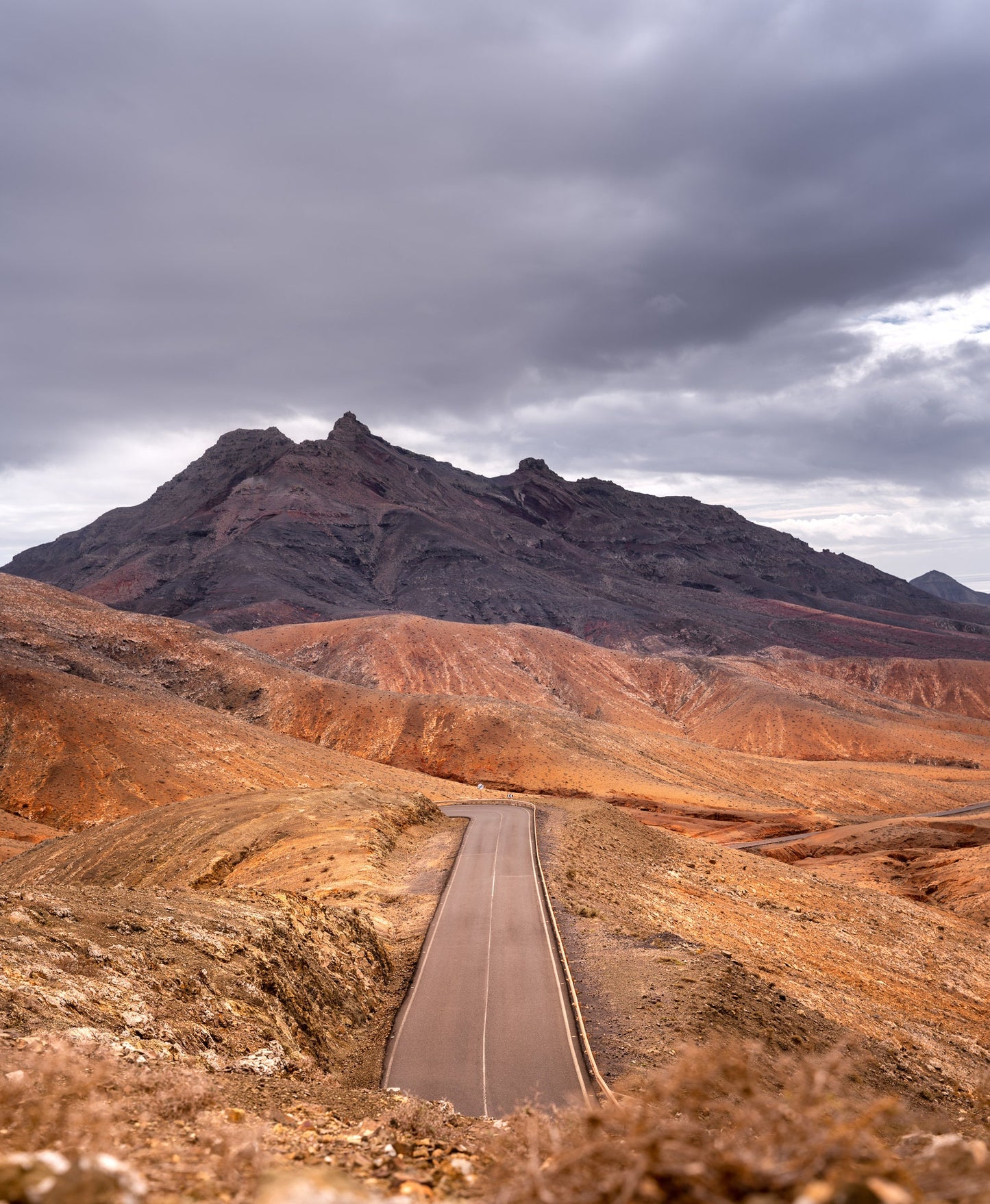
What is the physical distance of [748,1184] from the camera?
3.32 metres

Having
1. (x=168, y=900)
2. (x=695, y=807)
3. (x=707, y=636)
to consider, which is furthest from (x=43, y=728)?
(x=707, y=636)

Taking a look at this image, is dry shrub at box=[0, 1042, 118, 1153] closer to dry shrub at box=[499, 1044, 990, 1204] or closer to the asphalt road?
dry shrub at box=[499, 1044, 990, 1204]

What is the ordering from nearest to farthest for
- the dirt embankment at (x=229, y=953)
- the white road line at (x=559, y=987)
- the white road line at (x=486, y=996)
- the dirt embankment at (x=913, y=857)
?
the dirt embankment at (x=229, y=953), the white road line at (x=486, y=996), the white road line at (x=559, y=987), the dirt embankment at (x=913, y=857)

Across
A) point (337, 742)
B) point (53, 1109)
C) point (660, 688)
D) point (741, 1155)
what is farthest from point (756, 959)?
point (660, 688)

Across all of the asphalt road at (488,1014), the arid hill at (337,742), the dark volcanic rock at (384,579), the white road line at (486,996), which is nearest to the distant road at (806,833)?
the arid hill at (337,742)

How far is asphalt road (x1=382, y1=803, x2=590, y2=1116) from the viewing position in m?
12.8

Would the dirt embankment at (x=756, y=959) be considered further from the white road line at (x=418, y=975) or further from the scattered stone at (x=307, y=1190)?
the scattered stone at (x=307, y=1190)

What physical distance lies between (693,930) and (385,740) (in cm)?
5320

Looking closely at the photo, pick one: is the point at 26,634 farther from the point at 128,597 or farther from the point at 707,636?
the point at 707,636

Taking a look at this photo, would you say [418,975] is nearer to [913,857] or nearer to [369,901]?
[369,901]

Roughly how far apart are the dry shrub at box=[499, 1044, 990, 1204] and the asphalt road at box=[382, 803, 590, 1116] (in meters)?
4.68

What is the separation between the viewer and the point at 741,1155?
3369 mm

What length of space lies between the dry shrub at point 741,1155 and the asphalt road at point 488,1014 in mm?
4682

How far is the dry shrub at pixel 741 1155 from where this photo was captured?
323cm
